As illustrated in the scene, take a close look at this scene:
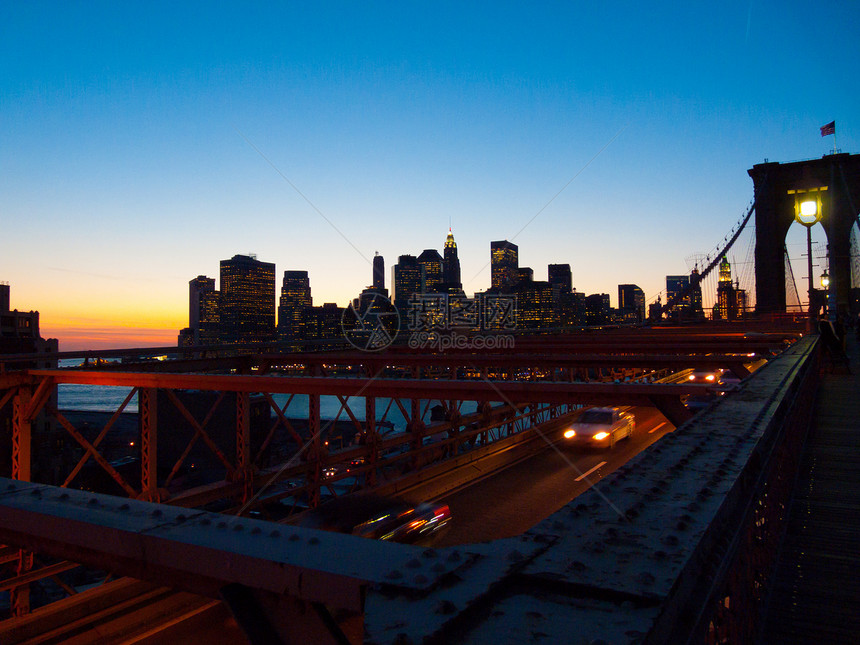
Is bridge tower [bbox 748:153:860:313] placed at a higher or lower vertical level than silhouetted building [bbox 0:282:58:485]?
higher

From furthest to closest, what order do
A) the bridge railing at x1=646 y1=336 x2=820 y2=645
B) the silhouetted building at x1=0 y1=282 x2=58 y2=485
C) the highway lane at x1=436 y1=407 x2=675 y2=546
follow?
the silhouetted building at x1=0 y1=282 x2=58 y2=485, the highway lane at x1=436 y1=407 x2=675 y2=546, the bridge railing at x1=646 y1=336 x2=820 y2=645

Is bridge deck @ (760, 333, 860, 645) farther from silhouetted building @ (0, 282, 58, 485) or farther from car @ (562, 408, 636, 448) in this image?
silhouetted building @ (0, 282, 58, 485)

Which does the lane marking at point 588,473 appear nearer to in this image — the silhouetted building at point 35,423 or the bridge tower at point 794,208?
the bridge tower at point 794,208

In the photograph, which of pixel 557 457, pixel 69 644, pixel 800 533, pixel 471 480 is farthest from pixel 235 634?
pixel 557 457

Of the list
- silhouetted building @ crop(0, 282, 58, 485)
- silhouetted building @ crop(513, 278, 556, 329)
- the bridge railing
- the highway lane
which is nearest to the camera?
the bridge railing

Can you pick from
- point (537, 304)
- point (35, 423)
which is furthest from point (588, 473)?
point (537, 304)

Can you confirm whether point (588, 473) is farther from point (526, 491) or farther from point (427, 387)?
point (427, 387)

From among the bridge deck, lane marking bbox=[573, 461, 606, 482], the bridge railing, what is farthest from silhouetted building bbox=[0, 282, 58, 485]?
the bridge railing
